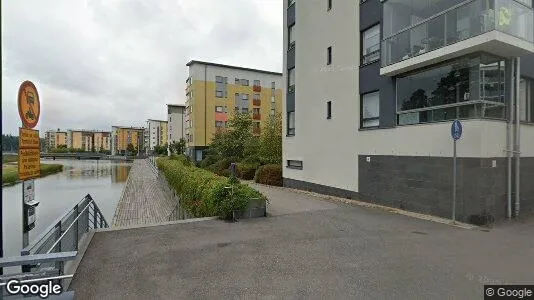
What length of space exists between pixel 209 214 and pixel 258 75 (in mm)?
45602

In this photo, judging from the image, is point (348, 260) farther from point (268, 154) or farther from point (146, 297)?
point (268, 154)

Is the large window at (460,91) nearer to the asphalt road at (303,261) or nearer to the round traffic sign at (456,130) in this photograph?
the round traffic sign at (456,130)

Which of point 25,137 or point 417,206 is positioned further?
point 417,206

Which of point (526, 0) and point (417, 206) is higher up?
point (526, 0)

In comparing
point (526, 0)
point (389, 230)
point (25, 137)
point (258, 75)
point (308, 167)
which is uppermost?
point (258, 75)

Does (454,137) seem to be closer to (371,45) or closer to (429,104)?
(429,104)

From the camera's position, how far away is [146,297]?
4004 mm

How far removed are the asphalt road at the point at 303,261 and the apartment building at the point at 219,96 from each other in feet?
126

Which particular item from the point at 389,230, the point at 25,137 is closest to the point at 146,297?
the point at 25,137

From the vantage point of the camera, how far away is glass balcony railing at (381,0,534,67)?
7730 millimetres

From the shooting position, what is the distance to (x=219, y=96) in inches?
1916

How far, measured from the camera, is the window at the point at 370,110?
1148 cm

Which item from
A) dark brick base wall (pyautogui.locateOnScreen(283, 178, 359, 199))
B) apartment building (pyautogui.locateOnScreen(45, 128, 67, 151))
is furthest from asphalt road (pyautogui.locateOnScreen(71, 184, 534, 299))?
apartment building (pyautogui.locateOnScreen(45, 128, 67, 151))

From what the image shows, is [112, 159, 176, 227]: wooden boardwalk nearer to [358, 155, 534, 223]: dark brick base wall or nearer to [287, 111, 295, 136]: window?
[287, 111, 295, 136]: window
